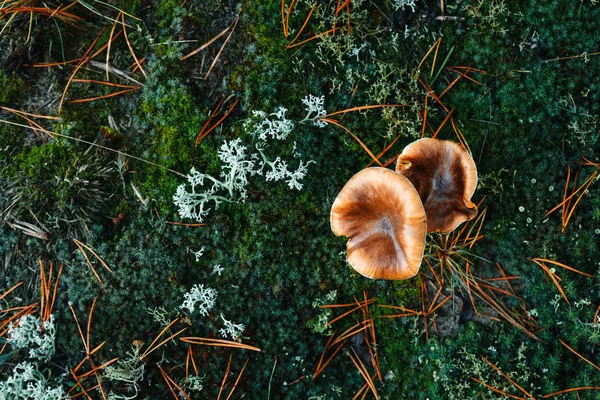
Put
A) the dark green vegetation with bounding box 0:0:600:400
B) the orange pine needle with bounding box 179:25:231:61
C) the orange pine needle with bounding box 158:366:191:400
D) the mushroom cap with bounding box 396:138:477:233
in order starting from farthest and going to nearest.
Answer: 1. the orange pine needle with bounding box 179:25:231:61
2. the dark green vegetation with bounding box 0:0:600:400
3. the orange pine needle with bounding box 158:366:191:400
4. the mushroom cap with bounding box 396:138:477:233

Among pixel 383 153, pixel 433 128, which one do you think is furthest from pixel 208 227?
pixel 433 128

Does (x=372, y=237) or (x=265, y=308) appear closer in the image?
(x=372, y=237)

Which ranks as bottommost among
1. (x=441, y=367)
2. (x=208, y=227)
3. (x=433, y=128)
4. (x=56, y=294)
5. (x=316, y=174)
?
(x=441, y=367)

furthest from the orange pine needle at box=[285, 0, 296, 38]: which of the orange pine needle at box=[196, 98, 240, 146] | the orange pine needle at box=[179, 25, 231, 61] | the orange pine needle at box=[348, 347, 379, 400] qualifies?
the orange pine needle at box=[348, 347, 379, 400]

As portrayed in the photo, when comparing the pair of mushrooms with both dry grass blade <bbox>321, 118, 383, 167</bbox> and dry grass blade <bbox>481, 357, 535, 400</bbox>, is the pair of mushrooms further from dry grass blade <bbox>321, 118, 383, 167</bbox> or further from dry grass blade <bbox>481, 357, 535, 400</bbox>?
dry grass blade <bbox>481, 357, 535, 400</bbox>

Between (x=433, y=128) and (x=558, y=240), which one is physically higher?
(x=433, y=128)

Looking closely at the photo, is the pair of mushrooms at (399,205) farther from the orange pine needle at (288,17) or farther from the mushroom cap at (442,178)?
the orange pine needle at (288,17)

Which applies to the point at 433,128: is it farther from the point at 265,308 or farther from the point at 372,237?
the point at 265,308
